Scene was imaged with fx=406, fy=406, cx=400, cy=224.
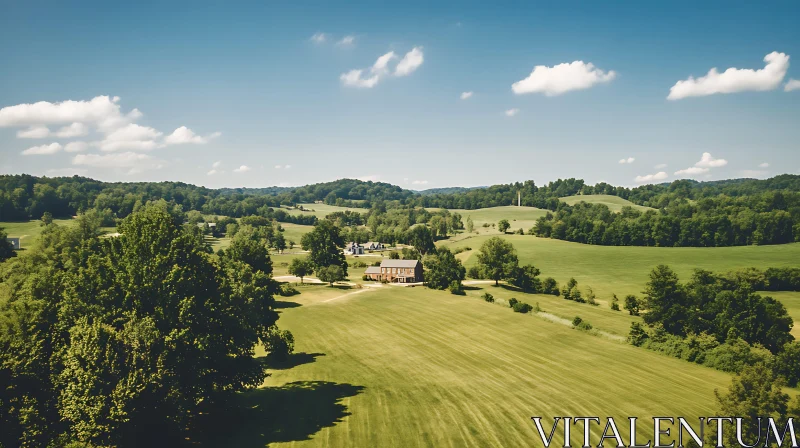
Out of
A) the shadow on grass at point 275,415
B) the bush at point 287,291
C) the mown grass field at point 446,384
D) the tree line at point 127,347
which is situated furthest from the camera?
the bush at point 287,291

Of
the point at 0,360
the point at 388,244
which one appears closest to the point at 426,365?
the point at 0,360

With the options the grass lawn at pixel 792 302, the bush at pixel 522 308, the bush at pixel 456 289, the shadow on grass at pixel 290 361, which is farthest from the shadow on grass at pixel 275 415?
the grass lawn at pixel 792 302

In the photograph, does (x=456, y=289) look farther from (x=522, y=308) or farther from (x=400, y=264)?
(x=400, y=264)

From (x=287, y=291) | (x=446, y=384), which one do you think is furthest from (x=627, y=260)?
(x=446, y=384)

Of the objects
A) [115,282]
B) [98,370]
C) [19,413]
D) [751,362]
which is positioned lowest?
[751,362]

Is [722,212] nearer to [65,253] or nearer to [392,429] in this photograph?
[392,429]

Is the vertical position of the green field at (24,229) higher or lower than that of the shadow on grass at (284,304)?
higher

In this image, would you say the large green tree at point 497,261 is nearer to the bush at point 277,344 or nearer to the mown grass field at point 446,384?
the mown grass field at point 446,384
